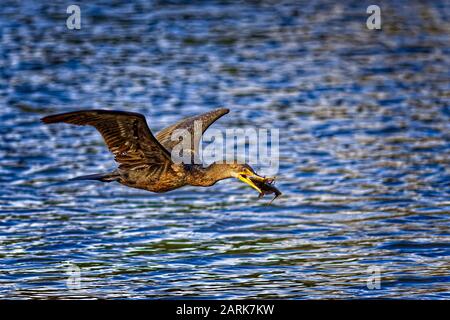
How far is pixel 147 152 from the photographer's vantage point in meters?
12.9

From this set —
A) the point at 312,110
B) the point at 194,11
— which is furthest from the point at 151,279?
the point at 194,11

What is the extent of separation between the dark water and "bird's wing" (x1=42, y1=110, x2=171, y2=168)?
1409mm

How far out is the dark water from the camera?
1391cm

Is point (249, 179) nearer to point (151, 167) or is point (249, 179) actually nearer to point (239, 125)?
point (151, 167)

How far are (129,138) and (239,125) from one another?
24.9 ft

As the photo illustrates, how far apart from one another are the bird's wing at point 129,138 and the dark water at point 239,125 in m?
1.41

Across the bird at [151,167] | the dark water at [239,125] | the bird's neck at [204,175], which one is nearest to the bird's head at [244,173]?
the bird at [151,167]

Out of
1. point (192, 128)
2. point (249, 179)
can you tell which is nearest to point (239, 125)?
point (192, 128)

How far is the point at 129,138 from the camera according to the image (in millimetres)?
12797

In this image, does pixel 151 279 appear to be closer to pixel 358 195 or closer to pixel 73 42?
pixel 358 195

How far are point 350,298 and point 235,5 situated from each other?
1678cm

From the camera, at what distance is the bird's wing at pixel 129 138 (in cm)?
1207

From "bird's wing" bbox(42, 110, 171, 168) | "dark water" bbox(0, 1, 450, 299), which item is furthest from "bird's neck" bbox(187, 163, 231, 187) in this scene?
"dark water" bbox(0, 1, 450, 299)
